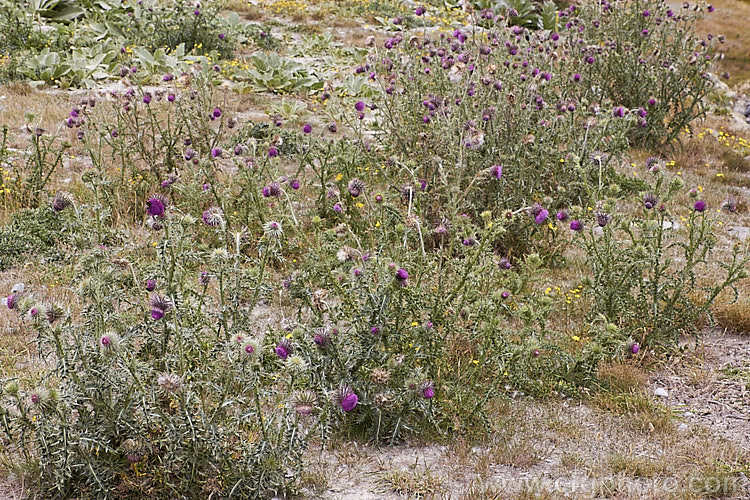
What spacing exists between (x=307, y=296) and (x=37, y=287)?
1817mm

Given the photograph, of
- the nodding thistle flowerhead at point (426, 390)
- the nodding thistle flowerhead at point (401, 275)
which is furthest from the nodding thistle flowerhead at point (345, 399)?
the nodding thistle flowerhead at point (401, 275)

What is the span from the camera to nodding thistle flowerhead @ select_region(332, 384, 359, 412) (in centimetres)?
225

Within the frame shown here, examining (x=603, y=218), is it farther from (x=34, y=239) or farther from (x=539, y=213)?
(x=34, y=239)

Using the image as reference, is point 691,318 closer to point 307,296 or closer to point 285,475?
point 307,296

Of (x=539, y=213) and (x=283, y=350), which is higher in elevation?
(x=539, y=213)

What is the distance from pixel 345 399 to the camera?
89.2 inches

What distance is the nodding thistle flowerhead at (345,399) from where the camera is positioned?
2248 mm

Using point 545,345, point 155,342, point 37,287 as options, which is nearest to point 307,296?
point 155,342

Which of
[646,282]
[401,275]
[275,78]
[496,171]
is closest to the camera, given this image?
[401,275]

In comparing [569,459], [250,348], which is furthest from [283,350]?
[569,459]

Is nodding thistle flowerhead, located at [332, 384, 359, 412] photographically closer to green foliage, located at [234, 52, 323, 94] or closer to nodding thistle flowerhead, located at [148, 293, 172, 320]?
nodding thistle flowerhead, located at [148, 293, 172, 320]

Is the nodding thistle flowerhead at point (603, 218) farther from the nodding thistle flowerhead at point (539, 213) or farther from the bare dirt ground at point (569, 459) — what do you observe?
the bare dirt ground at point (569, 459)

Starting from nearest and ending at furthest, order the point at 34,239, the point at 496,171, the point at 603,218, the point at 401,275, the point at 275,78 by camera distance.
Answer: the point at 401,275 → the point at 603,218 → the point at 496,171 → the point at 34,239 → the point at 275,78

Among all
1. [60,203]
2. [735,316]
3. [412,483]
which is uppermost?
[60,203]
